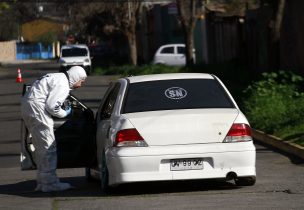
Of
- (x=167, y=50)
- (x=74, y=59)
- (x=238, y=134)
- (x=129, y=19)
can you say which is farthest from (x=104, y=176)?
(x=129, y=19)

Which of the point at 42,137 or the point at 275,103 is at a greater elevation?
the point at 42,137

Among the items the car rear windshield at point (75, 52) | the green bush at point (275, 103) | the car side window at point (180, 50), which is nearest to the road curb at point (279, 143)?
the green bush at point (275, 103)

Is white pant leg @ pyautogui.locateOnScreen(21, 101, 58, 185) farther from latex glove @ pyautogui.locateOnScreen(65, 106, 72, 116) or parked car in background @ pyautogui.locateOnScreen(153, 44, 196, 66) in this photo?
parked car in background @ pyautogui.locateOnScreen(153, 44, 196, 66)

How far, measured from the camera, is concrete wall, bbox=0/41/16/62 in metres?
99.0

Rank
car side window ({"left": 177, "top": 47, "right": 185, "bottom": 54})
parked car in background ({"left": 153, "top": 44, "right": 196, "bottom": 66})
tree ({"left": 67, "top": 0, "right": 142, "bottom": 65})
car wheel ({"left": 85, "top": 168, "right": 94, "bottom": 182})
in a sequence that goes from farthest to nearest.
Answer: tree ({"left": 67, "top": 0, "right": 142, "bottom": 65}) < car side window ({"left": 177, "top": 47, "right": 185, "bottom": 54}) < parked car in background ({"left": 153, "top": 44, "right": 196, "bottom": 66}) < car wheel ({"left": 85, "top": 168, "right": 94, "bottom": 182})

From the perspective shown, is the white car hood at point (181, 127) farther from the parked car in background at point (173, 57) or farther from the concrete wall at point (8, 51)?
the concrete wall at point (8, 51)

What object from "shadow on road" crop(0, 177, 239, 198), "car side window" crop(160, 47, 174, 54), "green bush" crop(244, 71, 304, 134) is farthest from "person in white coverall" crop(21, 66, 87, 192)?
"car side window" crop(160, 47, 174, 54)

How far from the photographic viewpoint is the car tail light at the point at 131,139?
1112cm

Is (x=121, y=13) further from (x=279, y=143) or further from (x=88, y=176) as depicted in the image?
(x=88, y=176)

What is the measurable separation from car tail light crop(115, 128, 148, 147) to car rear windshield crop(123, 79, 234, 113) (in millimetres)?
431

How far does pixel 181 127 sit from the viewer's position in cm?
1117

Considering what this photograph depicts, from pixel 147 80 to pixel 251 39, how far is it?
23.4m

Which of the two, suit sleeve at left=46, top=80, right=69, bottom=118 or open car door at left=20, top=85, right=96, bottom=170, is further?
open car door at left=20, top=85, right=96, bottom=170

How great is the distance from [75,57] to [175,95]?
40818 mm
